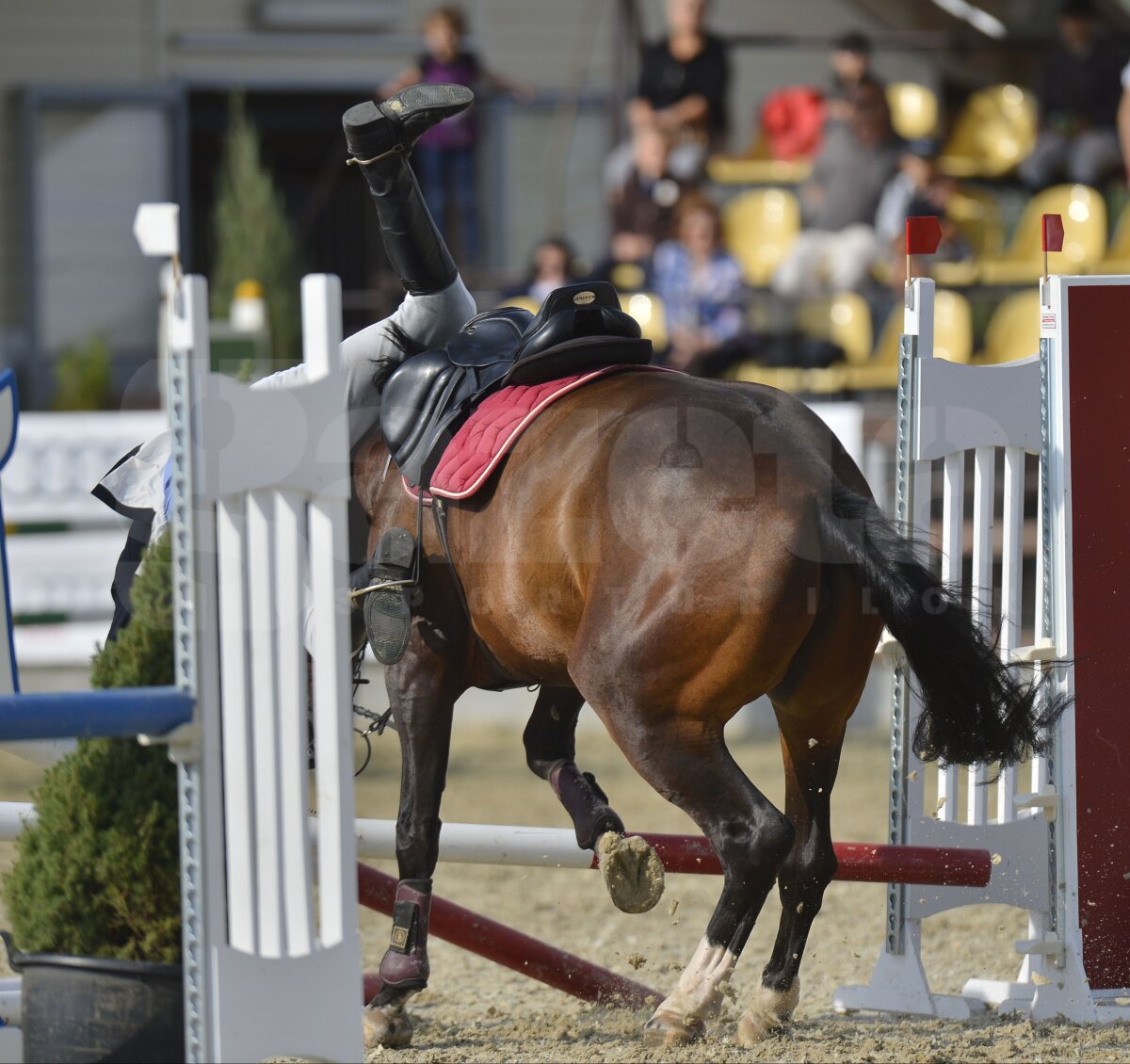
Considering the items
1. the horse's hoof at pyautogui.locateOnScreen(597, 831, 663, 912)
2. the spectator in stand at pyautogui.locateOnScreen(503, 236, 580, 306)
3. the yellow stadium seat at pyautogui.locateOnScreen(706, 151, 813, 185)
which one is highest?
the yellow stadium seat at pyautogui.locateOnScreen(706, 151, 813, 185)

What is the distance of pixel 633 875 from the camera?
10.3ft

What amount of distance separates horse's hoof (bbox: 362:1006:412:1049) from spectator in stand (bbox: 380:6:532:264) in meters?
7.96

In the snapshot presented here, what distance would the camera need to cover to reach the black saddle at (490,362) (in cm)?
354

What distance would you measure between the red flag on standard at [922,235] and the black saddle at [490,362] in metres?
0.65

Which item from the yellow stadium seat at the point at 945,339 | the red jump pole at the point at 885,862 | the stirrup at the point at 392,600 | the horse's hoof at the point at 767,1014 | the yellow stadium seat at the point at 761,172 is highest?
the yellow stadium seat at the point at 761,172

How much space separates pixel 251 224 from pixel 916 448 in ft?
29.4

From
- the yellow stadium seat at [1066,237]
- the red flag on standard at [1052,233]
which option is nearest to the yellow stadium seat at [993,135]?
the yellow stadium seat at [1066,237]

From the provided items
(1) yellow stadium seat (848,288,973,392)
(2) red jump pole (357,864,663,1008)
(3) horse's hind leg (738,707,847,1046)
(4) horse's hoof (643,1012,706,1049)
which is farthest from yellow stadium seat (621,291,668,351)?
(4) horse's hoof (643,1012,706,1049)

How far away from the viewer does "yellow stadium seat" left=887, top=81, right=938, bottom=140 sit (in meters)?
11.9

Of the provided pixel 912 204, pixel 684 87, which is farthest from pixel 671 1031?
pixel 684 87

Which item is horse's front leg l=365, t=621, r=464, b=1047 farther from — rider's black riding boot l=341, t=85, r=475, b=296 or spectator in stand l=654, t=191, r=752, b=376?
spectator in stand l=654, t=191, r=752, b=376

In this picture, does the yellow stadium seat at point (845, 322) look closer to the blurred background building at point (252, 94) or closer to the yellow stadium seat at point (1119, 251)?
the yellow stadium seat at point (1119, 251)

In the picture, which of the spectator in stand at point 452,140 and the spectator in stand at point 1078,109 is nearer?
the spectator in stand at point 1078,109

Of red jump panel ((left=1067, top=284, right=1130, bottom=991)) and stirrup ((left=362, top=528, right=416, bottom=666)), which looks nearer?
stirrup ((left=362, top=528, right=416, bottom=666))
